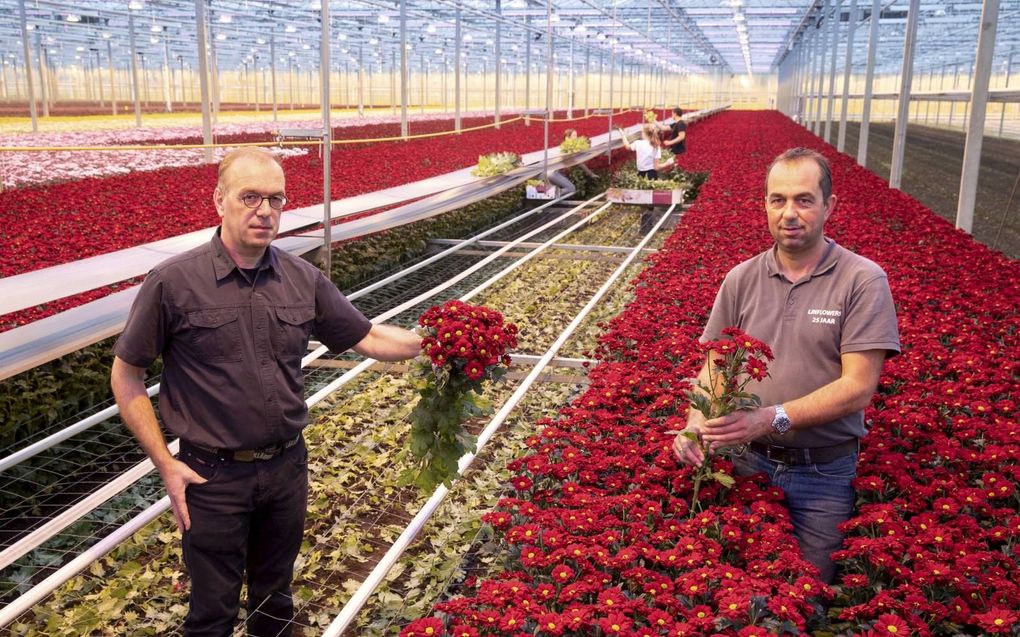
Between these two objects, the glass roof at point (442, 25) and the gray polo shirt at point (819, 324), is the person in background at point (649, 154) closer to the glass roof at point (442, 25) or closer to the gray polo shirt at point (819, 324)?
the glass roof at point (442, 25)

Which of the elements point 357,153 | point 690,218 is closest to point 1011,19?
point 690,218

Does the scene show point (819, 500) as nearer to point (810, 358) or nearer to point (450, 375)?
point (810, 358)

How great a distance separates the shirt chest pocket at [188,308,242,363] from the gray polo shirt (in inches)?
66.5

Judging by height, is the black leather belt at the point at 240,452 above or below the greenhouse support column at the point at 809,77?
below

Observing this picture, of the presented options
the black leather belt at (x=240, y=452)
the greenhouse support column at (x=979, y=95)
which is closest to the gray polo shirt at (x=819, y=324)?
the black leather belt at (x=240, y=452)

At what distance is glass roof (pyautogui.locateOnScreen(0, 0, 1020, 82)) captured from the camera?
24.4 metres

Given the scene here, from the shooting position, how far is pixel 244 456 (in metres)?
2.64

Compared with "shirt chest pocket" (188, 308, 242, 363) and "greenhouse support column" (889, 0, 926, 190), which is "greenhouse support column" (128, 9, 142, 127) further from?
"shirt chest pocket" (188, 308, 242, 363)

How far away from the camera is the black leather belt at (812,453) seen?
9.82 feet

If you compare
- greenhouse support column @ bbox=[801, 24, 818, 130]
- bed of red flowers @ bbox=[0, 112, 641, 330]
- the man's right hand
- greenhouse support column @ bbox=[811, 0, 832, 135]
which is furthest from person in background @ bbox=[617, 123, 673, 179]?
greenhouse support column @ bbox=[801, 24, 818, 130]

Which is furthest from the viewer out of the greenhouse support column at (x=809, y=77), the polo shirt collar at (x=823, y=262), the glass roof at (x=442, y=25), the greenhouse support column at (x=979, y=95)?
the greenhouse support column at (x=809, y=77)

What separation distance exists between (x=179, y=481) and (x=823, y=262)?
213cm

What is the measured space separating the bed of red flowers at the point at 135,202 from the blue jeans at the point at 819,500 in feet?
15.2

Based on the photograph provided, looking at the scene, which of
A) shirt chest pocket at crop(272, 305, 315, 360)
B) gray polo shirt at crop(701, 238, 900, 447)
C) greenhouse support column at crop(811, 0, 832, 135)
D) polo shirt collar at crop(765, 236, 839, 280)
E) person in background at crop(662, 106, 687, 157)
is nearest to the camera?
shirt chest pocket at crop(272, 305, 315, 360)
